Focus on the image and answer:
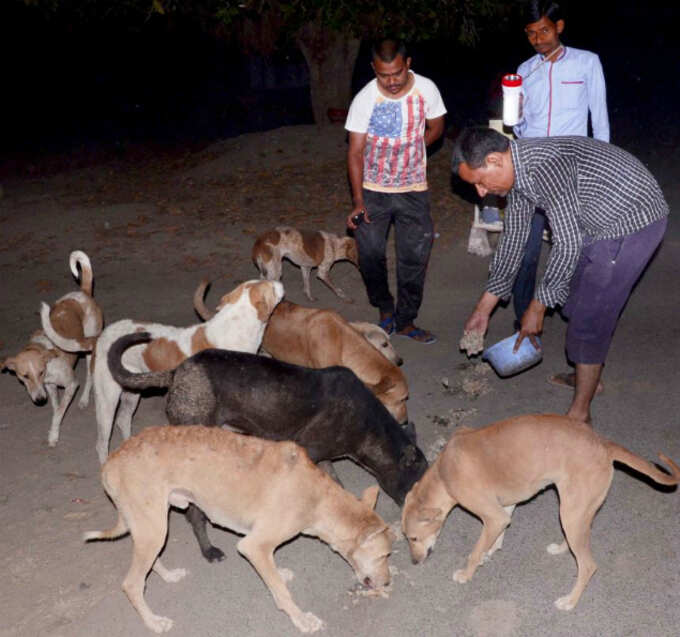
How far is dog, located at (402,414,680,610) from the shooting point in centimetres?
409

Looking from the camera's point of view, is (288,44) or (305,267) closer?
(305,267)

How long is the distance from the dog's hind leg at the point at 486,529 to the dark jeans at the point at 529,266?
270 centimetres

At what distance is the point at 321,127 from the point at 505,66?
713 inches

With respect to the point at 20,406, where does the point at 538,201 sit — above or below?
above

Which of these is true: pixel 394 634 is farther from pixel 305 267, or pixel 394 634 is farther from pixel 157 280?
pixel 157 280

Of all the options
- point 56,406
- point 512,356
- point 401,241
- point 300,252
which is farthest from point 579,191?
point 300,252

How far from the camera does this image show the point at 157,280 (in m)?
9.74

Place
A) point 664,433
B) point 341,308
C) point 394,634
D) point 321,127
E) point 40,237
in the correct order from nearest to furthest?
1. point 394,634
2. point 664,433
3. point 341,308
4. point 40,237
5. point 321,127

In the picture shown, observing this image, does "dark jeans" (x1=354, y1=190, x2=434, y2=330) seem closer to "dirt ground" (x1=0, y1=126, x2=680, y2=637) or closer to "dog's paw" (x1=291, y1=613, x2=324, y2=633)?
"dirt ground" (x1=0, y1=126, x2=680, y2=637)

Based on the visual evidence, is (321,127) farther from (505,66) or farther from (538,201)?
(505,66)

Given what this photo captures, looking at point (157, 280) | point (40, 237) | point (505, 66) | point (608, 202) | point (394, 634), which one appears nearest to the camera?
point (394, 634)

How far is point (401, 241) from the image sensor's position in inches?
284

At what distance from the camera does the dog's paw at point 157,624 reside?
13.5ft

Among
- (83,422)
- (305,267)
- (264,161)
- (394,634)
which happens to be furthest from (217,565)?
Result: (264,161)
